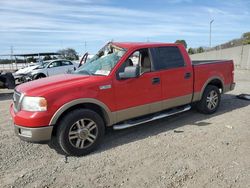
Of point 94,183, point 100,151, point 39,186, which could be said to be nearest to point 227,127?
point 100,151

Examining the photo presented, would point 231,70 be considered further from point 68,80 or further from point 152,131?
point 68,80

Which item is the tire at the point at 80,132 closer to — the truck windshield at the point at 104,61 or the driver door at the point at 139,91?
the driver door at the point at 139,91

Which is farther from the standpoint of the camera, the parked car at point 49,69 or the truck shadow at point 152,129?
the parked car at point 49,69

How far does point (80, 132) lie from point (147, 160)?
122cm

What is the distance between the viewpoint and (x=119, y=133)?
18.3 ft

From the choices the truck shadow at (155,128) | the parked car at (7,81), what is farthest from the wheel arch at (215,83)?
the parked car at (7,81)

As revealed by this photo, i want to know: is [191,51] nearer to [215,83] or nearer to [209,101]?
[215,83]

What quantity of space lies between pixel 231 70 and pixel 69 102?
496 centimetres

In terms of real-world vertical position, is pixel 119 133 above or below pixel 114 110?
below

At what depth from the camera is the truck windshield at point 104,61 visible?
502cm

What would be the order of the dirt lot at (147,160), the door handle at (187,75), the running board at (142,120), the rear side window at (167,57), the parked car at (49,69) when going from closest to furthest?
the dirt lot at (147,160) → the running board at (142,120) → the rear side window at (167,57) → the door handle at (187,75) → the parked car at (49,69)

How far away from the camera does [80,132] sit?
4.47 meters

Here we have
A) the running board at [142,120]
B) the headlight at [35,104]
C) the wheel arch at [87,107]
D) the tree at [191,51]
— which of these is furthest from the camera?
the tree at [191,51]

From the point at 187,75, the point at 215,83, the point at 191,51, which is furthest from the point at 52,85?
the point at 191,51
